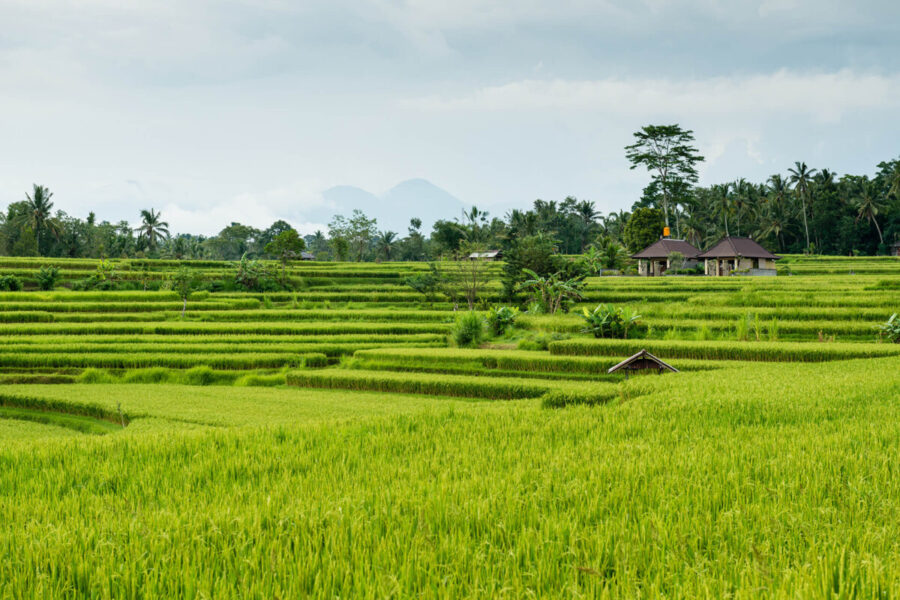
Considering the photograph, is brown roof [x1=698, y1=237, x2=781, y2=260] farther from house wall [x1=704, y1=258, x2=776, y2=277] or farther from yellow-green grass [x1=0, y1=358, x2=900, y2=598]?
yellow-green grass [x1=0, y1=358, x2=900, y2=598]

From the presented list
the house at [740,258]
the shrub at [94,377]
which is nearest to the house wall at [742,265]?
the house at [740,258]

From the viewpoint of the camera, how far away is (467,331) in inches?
835

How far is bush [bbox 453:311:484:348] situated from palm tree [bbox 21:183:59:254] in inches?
1789

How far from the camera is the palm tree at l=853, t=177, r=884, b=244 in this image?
5803 cm

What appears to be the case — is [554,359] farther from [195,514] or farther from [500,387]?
[195,514]

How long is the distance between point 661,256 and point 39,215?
49.3 m

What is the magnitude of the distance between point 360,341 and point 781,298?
53.0ft

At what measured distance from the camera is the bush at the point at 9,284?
3241cm

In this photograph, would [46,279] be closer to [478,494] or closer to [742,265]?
[478,494]

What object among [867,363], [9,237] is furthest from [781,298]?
[9,237]

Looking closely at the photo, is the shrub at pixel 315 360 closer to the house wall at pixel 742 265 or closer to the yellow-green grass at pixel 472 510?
the yellow-green grass at pixel 472 510

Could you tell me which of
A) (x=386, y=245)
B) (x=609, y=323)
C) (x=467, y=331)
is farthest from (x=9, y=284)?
(x=386, y=245)

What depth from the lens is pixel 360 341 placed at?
2238 cm

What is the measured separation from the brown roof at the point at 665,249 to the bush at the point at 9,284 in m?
38.6
